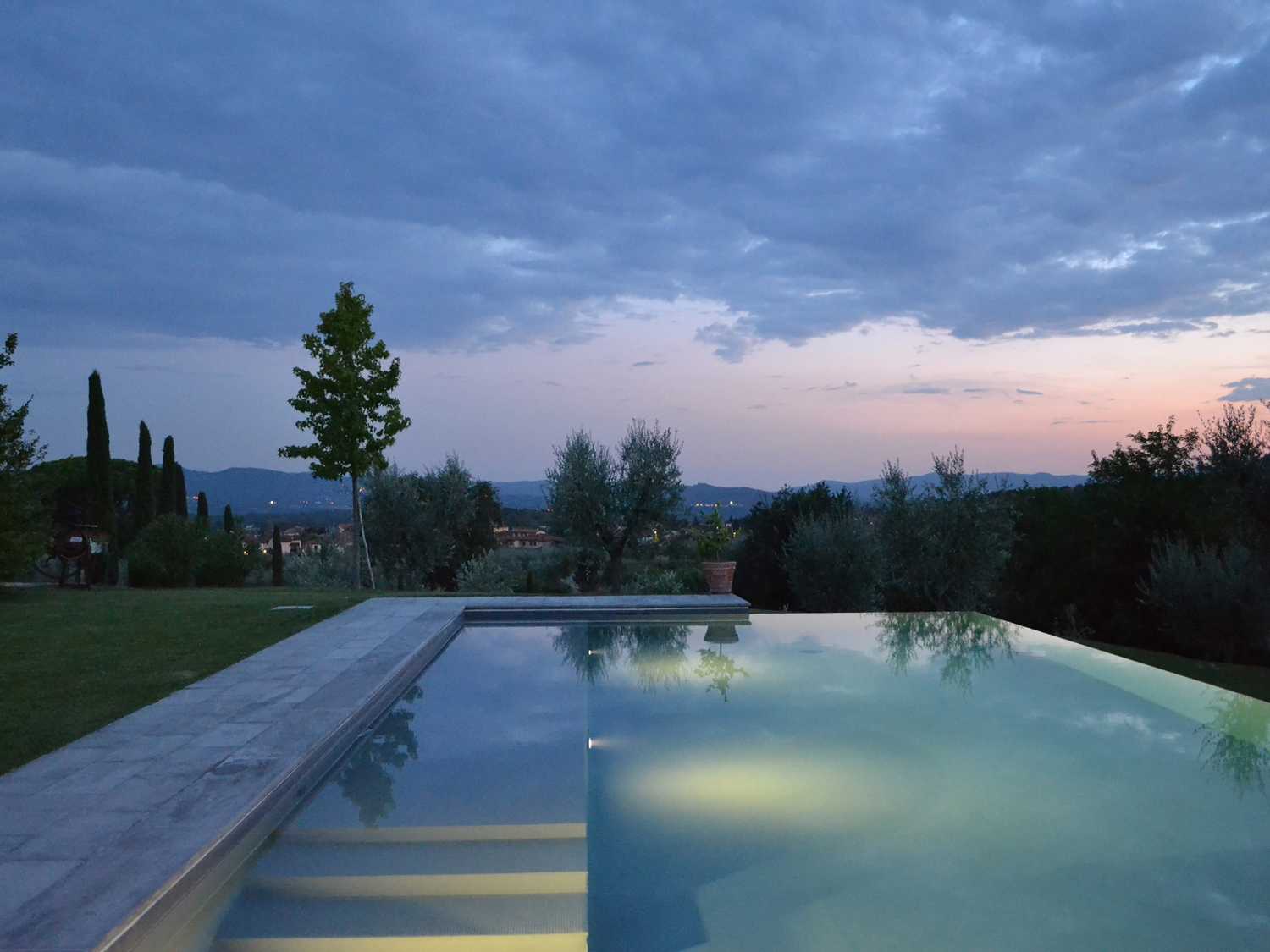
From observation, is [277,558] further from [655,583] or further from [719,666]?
[719,666]

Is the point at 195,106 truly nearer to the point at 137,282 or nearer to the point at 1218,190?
the point at 137,282

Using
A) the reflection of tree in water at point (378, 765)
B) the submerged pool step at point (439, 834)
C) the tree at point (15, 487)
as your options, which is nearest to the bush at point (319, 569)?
the tree at point (15, 487)

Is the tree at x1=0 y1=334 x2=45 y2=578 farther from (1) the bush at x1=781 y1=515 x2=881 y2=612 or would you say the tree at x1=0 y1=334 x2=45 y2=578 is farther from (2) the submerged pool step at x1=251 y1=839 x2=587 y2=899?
(1) the bush at x1=781 y1=515 x2=881 y2=612

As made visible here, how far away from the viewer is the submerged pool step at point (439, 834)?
10.5 feet

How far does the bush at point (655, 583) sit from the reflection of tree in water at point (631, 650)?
5.04 meters

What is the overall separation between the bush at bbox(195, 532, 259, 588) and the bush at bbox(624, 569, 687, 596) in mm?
7169

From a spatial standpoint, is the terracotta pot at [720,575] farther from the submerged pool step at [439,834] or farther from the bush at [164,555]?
the bush at [164,555]

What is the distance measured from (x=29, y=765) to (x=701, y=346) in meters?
15.7

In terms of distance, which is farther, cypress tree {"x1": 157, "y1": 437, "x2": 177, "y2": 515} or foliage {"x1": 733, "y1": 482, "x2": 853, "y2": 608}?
cypress tree {"x1": 157, "y1": 437, "x2": 177, "y2": 515}

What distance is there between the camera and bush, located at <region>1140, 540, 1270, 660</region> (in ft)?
32.8

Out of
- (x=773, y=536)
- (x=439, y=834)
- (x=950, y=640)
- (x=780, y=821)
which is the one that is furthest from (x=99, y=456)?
(x=780, y=821)

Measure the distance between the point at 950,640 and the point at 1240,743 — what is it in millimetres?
3485

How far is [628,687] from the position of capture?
635 cm

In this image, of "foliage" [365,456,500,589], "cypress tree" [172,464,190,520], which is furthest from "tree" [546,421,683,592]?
"cypress tree" [172,464,190,520]
